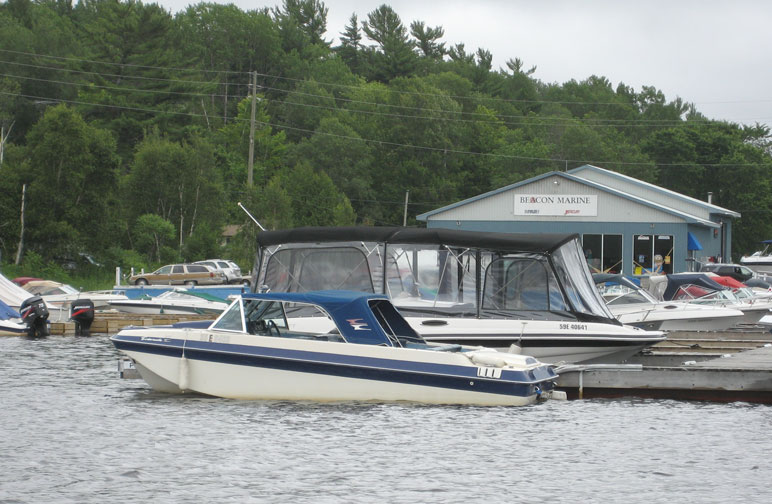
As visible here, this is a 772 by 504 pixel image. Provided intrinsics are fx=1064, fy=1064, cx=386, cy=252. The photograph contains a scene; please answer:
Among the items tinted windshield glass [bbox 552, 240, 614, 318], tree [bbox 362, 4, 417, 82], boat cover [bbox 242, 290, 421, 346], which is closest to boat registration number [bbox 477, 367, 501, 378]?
boat cover [bbox 242, 290, 421, 346]

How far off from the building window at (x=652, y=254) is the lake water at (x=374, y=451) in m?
40.2

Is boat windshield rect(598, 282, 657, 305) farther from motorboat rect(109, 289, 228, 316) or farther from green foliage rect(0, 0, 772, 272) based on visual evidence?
green foliage rect(0, 0, 772, 272)

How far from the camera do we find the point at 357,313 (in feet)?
61.0

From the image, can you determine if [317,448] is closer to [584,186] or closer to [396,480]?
[396,480]

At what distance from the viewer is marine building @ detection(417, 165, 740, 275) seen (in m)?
58.5

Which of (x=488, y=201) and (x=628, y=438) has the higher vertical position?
(x=488, y=201)

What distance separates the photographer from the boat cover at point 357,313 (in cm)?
1850

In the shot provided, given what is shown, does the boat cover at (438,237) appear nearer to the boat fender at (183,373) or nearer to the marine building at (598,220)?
the boat fender at (183,373)

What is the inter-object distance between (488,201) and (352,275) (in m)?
40.8

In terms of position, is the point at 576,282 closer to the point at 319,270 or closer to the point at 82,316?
the point at 319,270

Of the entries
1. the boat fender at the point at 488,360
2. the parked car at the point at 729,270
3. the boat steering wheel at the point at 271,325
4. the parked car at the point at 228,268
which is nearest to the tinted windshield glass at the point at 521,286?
the boat fender at the point at 488,360

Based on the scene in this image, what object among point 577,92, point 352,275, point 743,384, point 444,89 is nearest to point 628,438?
point 743,384

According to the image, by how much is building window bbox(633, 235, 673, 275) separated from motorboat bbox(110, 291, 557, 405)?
4152 centimetres

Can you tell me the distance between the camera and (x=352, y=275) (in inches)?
873
